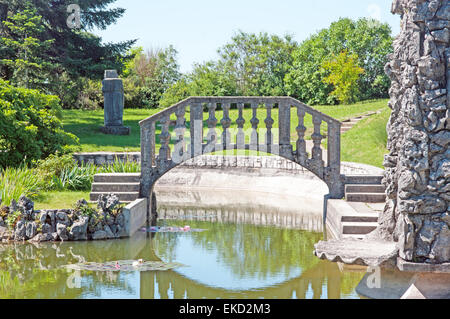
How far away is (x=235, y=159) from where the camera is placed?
20.3 metres

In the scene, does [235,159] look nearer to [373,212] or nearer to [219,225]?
[219,225]

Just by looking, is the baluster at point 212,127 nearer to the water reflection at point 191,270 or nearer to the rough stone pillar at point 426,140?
the water reflection at point 191,270

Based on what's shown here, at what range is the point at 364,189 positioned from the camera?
13875 mm

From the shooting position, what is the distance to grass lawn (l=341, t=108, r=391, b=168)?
19.7 m

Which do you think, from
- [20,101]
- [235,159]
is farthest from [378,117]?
[20,101]

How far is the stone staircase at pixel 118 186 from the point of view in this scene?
14.0m

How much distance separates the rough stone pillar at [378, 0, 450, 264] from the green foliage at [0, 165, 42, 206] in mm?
7961

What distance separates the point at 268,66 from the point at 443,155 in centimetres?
3389

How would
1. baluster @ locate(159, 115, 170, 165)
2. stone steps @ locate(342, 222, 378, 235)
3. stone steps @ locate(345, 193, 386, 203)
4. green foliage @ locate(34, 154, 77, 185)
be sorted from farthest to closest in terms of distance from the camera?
green foliage @ locate(34, 154, 77, 185), baluster @ locate(159, 115, 170, 165), stone steps @ locate(345, 193, 386, 203), stone steps @ locate(342, 222, 378, 235)

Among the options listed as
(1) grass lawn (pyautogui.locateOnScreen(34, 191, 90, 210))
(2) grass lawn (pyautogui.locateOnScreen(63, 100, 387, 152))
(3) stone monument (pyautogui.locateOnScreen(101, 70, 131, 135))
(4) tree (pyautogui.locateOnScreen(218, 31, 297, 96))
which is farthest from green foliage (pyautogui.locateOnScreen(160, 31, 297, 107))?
(1) grass lawn (pyautogui.locateOnScreen(34, 191, 90, 210))

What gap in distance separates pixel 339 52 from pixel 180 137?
26.3 metres

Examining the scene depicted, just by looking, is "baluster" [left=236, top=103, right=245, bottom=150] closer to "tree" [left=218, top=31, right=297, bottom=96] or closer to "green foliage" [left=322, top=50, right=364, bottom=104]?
"green foliage" [left=322, top=50, right=364, bottom=104]

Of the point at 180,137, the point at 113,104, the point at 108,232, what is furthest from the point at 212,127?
the point at 113,104

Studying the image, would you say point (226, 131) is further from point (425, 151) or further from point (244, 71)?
point (244, 71)
